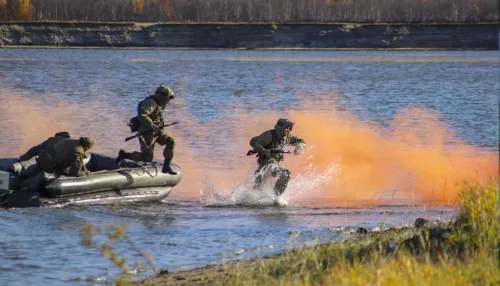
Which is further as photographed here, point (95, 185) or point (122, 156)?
point (122, 156)

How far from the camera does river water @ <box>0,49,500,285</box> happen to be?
1586 centimetres

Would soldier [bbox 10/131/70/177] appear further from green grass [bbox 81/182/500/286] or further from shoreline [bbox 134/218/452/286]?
shoreline [bbox 134/218/452/286]

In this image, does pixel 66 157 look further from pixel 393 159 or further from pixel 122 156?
pixel 393 159

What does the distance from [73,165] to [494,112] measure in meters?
29.9

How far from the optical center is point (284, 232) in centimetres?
1716

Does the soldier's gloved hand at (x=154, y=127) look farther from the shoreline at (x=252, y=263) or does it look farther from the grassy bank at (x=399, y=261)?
the grassy bank at (x=399, y=261)

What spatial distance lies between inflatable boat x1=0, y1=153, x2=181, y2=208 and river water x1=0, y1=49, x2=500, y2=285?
238 mm

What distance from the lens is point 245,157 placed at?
94.9ft

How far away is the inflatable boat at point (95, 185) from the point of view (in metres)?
18.5

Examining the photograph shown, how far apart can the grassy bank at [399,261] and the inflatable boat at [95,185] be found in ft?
18.4

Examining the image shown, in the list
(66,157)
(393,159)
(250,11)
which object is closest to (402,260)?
(66,157)

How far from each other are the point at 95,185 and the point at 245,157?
9876 millimetres

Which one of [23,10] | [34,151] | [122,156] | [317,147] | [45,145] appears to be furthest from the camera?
[23,10]

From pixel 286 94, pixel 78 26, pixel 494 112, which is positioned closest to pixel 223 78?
pixel 286 94
